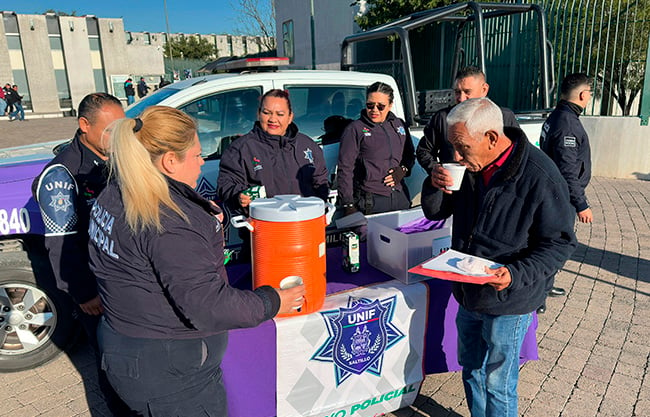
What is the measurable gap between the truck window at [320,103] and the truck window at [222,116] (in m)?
0.39

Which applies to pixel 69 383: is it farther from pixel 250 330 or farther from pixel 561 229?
pixel 561 229

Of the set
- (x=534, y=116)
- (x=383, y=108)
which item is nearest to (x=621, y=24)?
(x=534, y=116)

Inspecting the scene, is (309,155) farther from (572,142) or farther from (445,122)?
(572,142)

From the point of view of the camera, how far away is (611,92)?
353 inches

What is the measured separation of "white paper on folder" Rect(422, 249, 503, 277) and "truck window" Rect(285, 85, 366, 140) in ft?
8.24

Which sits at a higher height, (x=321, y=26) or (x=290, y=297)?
(x=321, y=26)

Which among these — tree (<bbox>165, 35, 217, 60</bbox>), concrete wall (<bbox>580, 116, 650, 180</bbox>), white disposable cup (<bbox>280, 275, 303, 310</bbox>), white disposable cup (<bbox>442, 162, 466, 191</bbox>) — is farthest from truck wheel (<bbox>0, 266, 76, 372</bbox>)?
tree (<bbox>165, 35, 217, 60</bbox>)

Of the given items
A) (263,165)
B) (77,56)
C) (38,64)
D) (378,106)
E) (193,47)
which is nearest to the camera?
(263,165)

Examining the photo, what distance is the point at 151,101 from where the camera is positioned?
14.2 ft

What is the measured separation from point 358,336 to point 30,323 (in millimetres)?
2435

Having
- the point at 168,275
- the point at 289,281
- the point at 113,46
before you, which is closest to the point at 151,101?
the point at 289,281

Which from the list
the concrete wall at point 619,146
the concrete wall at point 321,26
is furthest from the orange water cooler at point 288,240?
the concrete wall at point 321,26

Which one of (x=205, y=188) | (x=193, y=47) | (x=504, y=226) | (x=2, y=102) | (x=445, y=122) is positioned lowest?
(x=205, y=188)

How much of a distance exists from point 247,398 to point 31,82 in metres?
33.6
